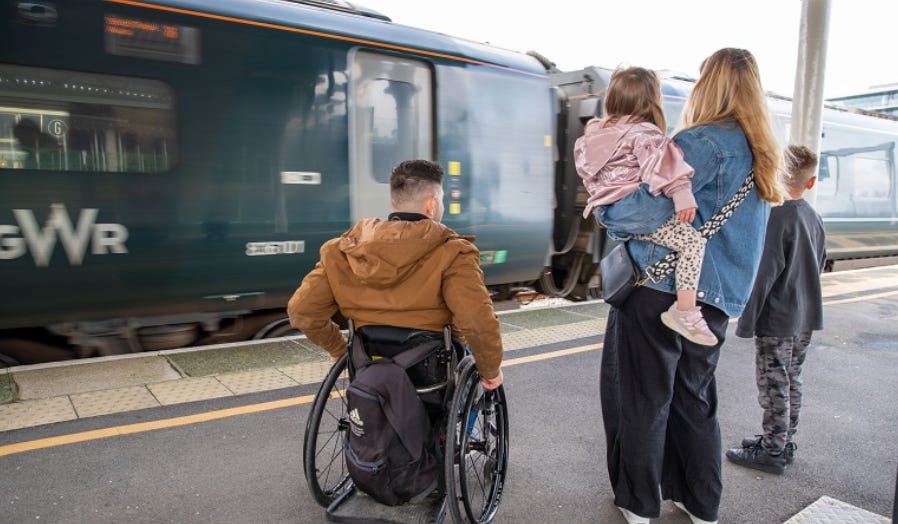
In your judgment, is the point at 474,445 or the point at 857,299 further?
the point at 857,299

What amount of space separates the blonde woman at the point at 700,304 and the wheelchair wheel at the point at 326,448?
1.14 meters

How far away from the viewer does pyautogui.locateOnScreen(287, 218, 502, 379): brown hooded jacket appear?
89.7 inches

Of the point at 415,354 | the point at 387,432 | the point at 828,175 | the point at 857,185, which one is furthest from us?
the point at 857,185

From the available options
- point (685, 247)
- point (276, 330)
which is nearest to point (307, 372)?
point (276, 330)

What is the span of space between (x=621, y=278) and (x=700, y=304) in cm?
31

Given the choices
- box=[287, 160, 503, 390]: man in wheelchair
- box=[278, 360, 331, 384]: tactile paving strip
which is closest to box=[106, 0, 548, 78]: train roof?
box=[278, 360, 331, 384]: tactile paving strip

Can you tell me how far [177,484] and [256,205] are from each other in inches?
101

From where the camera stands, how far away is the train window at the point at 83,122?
13.7 feet

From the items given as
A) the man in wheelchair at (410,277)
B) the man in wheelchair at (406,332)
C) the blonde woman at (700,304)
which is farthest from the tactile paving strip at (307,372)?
the blonde woman at (700,304)

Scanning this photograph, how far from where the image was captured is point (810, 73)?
253 inches

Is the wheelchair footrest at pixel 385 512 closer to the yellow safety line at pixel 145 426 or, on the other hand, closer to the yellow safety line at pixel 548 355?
the yellow safety line at pixel 145 426

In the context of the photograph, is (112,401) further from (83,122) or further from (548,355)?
(548,355)

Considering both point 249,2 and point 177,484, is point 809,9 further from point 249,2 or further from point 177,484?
point 177,484

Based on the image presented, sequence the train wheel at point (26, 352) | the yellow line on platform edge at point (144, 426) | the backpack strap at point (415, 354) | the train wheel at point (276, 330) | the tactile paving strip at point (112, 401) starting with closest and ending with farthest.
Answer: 1. the backpack strap at point (415, 354)
2. the yellow line on platform edge at point (144, 426)
3. the tactile paving strip at point (112, 401)
4. the train wheel at point (26, 352)
5. the train wheel at point (276, 330)
